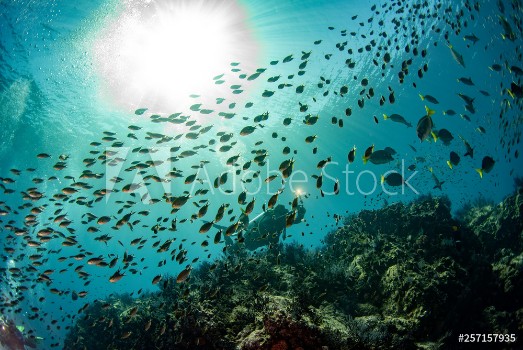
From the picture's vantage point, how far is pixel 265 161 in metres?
8.67

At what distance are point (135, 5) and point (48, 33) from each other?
274 inches

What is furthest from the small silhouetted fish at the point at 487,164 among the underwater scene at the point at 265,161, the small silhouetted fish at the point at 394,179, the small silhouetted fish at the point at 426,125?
the small silhouetted fish at the point at 394,179

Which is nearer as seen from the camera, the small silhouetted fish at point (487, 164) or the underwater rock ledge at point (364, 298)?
the underwater rock ledge at point (364, 298)

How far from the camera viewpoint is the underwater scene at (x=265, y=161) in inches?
257

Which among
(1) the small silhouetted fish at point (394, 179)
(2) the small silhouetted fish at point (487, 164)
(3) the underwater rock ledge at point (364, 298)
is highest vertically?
(1) the small silhouetted fish at point (394, 179)

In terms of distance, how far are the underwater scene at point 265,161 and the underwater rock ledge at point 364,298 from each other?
5cm

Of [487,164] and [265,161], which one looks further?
[265,161]

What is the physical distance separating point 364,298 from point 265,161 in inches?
205

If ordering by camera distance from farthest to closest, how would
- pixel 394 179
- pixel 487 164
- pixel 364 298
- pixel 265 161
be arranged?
1. pixel 394 179
2. pixel 265 161
3. pixel 364 298
4. pixel 487 164

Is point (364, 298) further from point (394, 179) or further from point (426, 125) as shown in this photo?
point (426, 125)

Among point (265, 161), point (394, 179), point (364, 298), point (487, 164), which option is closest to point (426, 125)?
point (487, 164)

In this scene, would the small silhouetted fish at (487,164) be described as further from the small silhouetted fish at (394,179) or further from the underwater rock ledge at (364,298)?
the small silhouetted fish at (394,179)

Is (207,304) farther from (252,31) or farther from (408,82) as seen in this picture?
(408,82)

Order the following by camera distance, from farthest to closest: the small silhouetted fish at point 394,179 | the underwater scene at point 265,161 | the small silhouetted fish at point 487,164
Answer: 1. the small silhouetted fish at point 394,179
2. the underwater scene at point 265,161
3. the small silhouetted fish at point 487,164
